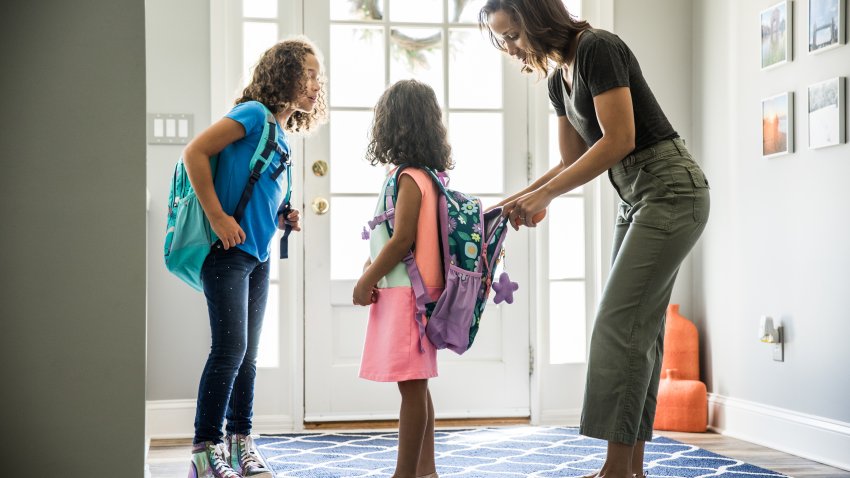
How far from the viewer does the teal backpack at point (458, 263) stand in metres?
1.94

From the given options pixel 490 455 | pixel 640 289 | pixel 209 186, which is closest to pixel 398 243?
pixel 209 186

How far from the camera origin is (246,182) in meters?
2.00

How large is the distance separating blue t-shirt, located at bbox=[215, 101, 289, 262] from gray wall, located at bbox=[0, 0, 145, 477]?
0.80m

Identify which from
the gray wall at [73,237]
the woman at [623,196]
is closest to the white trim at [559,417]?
the woman at [623,196]

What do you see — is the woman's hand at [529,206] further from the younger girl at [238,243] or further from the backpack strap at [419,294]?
the younger girl at [238,243]

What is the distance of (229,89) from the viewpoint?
3.14m

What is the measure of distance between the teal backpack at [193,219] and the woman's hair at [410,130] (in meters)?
0.25

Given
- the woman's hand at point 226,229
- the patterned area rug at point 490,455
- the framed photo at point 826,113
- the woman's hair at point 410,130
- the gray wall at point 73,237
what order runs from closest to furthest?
1. the gray wall at point 73,237
2. the woman's hand at point 226,229
3. the woman's hair at point 410,130
4. the patterned area rug at point 490,455
5. the framed photo at point 826,113

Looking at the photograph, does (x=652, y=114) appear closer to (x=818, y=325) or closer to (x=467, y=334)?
(x=467, y=334)

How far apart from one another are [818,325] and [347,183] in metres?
1.71

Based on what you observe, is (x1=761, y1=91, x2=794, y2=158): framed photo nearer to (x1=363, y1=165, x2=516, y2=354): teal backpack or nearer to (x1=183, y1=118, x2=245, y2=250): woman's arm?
(x1=363, y1=165, x2=516, y2=354): teal backpack

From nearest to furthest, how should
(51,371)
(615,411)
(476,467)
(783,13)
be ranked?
1. (51,371)
2. (615,411)
3. (476,467)
4. (783,13)

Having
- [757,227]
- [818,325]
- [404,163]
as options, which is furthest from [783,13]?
[404,163]

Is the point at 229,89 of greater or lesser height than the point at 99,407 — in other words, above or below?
above
